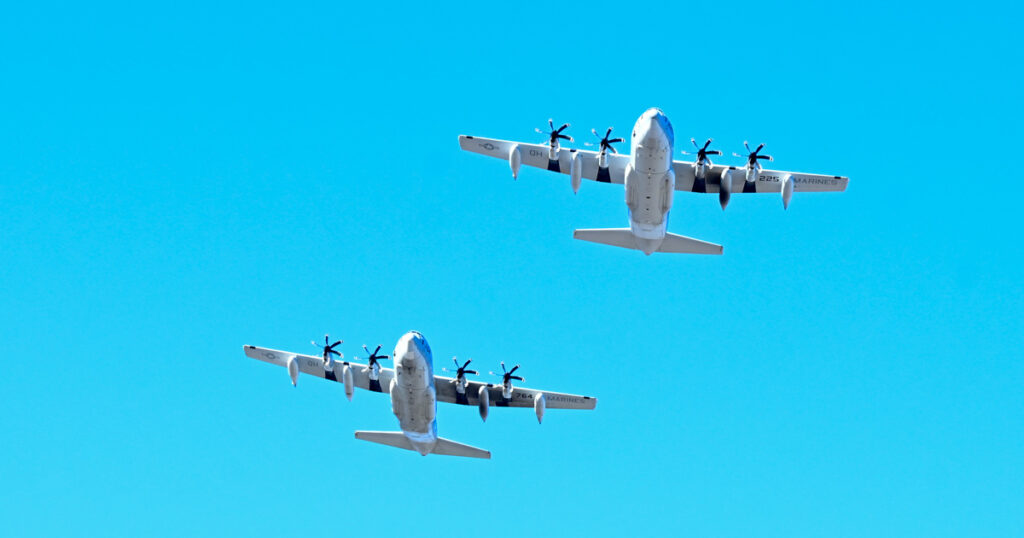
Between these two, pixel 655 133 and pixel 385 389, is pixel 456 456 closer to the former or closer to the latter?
pixel 385 389

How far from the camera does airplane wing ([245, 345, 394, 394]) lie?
79125mm

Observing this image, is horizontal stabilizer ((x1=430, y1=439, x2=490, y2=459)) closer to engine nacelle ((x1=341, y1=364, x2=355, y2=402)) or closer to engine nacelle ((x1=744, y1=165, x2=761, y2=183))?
engine nacelle ((x1=341, y1=364, x2=355, y2=402))

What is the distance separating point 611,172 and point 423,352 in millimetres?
14205

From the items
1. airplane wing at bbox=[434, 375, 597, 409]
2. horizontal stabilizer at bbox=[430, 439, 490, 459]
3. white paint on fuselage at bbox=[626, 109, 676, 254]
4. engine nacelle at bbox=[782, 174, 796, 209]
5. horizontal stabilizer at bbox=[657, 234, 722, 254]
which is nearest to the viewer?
white paint on fuselage at bbox=[626, 109, 676, 254]

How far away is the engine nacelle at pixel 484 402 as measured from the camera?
77.2 metres

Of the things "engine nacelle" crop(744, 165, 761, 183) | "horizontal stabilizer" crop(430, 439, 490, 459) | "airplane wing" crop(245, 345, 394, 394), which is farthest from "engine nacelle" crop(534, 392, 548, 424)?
"engine nacelle" crop(744, 165, 761, 183)

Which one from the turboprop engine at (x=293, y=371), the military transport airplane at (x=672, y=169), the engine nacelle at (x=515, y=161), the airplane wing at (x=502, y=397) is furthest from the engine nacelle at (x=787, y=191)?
the turboprop engine at (x=293, y=371)

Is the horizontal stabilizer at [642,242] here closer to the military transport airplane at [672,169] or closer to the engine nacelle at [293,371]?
the military transport airplane at [672,169]

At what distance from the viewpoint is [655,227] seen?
7088cm

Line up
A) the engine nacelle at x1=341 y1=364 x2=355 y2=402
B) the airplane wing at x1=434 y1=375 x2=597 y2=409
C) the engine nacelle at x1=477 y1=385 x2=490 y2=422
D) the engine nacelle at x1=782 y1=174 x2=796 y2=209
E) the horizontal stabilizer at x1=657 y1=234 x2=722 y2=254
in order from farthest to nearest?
the airplane wing at x1=434 y1=375 x2=597 y2=409
the engine nacelle at x1=477 y1=385 x2=490 y2=422
the engine nacelle at x1=341 y1=364 x2=355 y2=402
the horizontal stabilizer at x1=657 y1=234 x2=722 y2=254
the engine nacelle at x1=782 y1=174 x2=796 y2=209

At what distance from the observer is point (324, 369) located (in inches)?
3135

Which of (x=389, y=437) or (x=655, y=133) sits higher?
(x=655, y=133)

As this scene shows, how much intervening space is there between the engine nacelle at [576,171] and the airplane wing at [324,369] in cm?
1706

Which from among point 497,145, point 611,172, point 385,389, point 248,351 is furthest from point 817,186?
point 248,351
